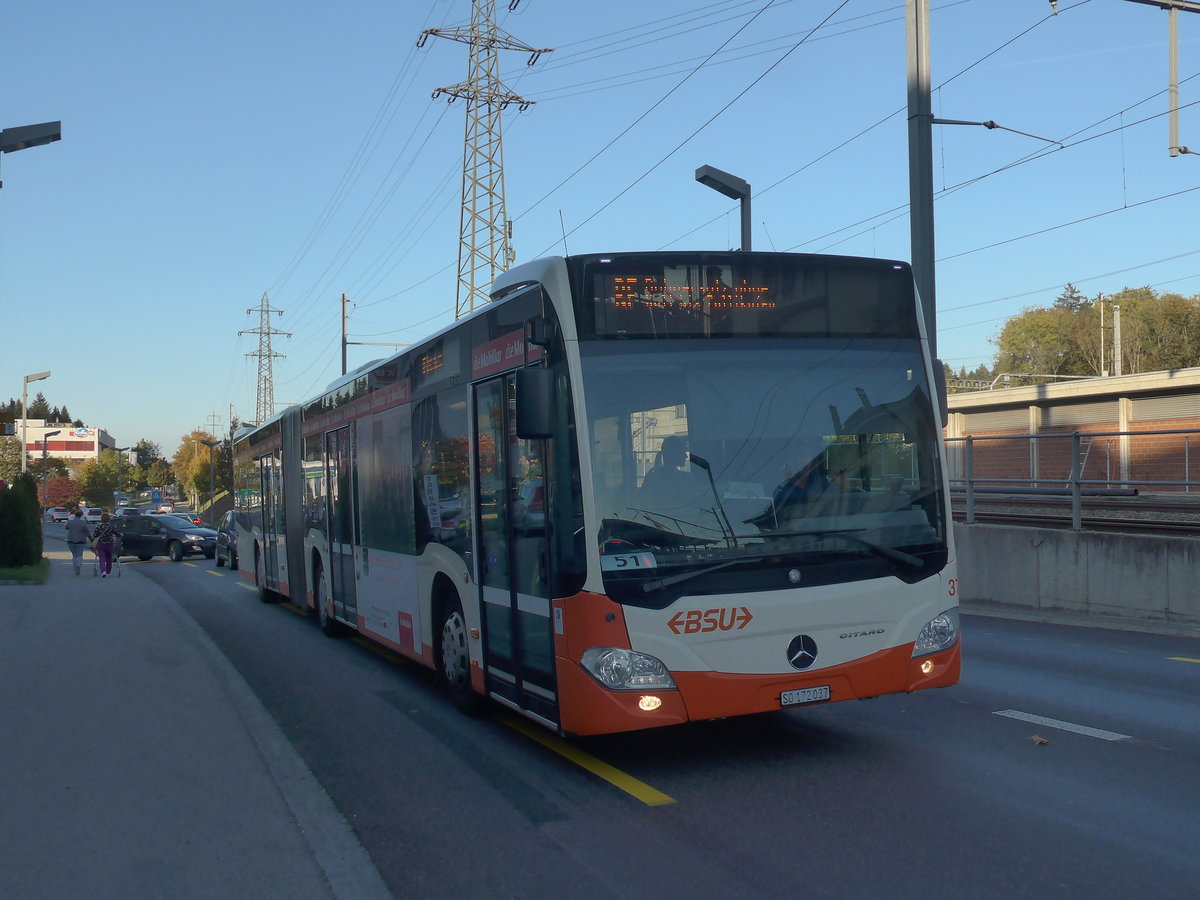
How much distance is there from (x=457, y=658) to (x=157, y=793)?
255cm

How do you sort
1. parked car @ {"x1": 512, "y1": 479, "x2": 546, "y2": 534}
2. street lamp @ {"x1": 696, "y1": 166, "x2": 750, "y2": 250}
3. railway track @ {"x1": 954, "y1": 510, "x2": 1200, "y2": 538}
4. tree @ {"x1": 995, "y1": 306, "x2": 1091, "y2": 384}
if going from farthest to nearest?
tree @ {"x1": 995, "y1": 306, "x2": 1091, "y2": 384}, street lamp @ {"x1": 696, "y1": 166, "x2": 750, "y2": 250}, railway track @ {"x1": 954, "y1": 510, "x2": 1200, "y2": 538}, parked car @ {"x1": 512, "y1": 479, "x2": 546, "y2": 534}

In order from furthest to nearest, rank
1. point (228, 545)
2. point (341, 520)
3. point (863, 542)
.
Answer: point (228, 545), point (341, 520), point (863, 542)

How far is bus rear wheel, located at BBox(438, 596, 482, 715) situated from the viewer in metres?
8.19

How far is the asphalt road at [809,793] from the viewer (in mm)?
4703

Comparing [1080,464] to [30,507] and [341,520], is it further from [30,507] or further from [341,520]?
[30,507]

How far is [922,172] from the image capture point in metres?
14.8

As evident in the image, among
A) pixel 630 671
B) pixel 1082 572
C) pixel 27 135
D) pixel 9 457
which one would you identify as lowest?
pixel 1082 572

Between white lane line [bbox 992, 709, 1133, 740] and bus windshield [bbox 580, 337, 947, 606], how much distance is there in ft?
5.17

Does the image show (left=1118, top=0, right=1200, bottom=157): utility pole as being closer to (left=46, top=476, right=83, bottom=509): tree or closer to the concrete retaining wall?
the concrete retaining wall

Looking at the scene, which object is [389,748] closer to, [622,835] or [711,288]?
[622,835]

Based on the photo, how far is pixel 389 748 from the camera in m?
7.47

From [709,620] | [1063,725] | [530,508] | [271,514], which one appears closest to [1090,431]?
[271,514]

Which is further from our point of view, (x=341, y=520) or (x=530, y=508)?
(x=341, y=520)

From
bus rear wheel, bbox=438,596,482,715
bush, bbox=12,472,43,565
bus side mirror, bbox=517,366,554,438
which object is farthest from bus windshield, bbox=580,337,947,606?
bush, bbox=12,472,43,565
